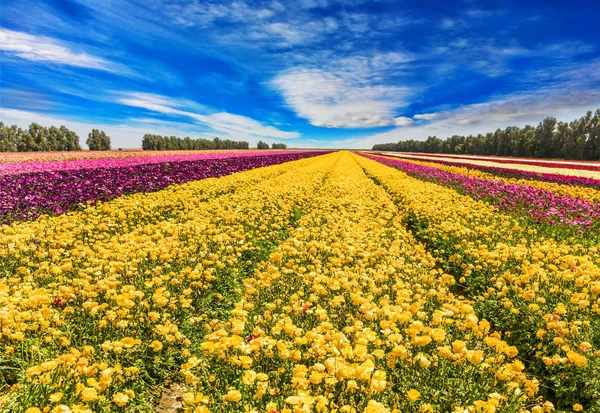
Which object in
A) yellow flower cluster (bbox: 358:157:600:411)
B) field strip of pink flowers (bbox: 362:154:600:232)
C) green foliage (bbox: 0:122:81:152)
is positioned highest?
green foliage (bbox: 0:122:81:152)

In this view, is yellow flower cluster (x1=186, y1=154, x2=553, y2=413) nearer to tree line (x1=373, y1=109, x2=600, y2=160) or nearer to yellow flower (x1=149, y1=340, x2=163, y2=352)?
yellow flower (x1=149, y1=340, x2=163, y2=352)

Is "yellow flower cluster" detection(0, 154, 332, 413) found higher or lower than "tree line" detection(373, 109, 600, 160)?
lower

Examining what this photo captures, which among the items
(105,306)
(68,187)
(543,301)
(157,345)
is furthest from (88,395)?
(68,187)

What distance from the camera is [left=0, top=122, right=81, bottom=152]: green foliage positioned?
205 ft

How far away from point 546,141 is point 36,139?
371 ft

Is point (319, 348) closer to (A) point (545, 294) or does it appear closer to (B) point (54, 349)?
(B) point (54, 349)

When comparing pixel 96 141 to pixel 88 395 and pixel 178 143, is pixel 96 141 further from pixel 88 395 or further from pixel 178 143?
pixel 88 395

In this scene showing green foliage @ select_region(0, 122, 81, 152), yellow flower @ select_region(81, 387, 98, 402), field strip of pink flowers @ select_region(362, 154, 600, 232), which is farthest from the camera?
green foliage @ select_region(0, 122, 81, 152)

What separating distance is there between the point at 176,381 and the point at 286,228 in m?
5.67

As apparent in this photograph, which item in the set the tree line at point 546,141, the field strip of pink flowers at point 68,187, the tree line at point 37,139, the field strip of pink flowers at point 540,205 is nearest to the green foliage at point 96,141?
the tree line at point 37,139

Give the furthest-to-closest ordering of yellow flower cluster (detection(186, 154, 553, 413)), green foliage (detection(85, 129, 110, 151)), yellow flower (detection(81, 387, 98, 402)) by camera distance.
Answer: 1. green foliage (detection(85, 129, 110, 151))
2. yellow flower cluster (detection(186, 154, 553, 413))
3. yellow flower (detection(81, 387, 98, 402))

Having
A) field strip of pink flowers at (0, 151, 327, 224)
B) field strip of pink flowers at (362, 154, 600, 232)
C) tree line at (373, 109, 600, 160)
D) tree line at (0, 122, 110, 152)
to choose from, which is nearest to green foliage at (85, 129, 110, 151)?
tree line at (0, 122, 110, 152)

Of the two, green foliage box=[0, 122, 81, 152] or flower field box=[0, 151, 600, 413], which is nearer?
flower field box=[0, 151, 600, 413]

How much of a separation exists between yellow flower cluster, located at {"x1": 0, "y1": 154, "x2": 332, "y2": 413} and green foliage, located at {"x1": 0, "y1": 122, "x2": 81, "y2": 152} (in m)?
76.7
